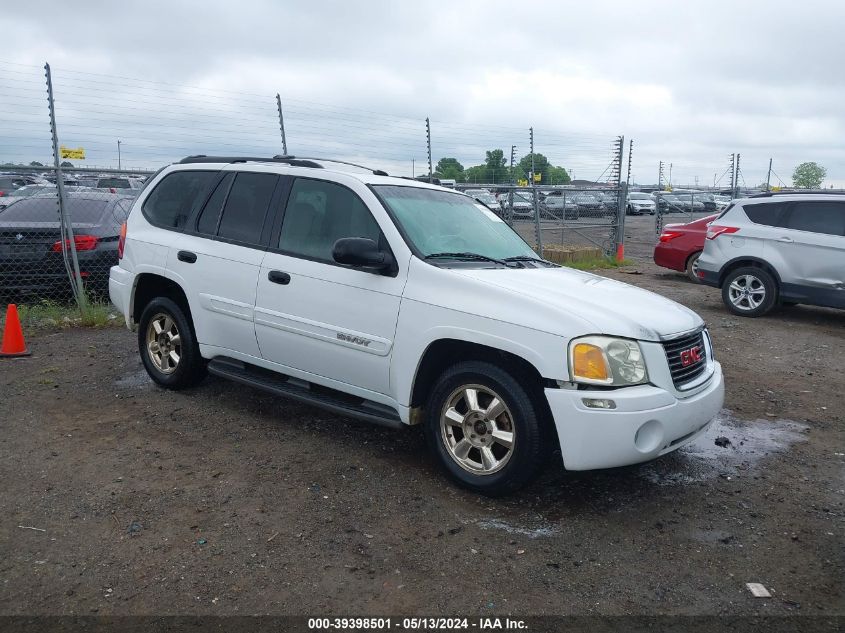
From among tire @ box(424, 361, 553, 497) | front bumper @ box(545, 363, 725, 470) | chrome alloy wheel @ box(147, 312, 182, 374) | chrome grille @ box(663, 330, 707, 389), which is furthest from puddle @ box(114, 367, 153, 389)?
chrome grille @ box(663, 330, 707, 389)

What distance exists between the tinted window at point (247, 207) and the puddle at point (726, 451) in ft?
10.1

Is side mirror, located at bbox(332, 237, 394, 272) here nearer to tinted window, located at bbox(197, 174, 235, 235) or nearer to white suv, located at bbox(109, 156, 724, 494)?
white suv, located at bbox(109, 156, 724, 494)

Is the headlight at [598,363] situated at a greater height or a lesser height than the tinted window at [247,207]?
lesser

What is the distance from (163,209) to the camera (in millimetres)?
6016

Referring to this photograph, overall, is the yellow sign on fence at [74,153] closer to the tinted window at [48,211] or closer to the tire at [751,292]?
the tinted window at [48,211]

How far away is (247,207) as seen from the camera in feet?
17.8

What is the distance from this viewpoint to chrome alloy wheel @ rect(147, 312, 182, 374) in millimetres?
5871

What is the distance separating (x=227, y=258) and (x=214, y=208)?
54 cm

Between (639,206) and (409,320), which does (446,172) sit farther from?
(639,206)

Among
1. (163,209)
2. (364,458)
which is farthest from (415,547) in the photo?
(163,209)

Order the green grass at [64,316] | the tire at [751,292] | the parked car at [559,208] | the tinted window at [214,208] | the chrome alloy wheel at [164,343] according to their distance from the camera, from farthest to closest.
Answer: the parked car at [559,208], the tire at [751,292], the green grass at [64,316], the chrome alloy wheel at [164,343], the tinted window at [214,208]

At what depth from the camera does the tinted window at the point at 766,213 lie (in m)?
9.92

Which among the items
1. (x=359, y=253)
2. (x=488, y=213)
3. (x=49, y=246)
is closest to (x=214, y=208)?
(x=359, y=253)

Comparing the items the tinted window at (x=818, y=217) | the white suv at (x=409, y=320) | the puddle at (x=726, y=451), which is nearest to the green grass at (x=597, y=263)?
the tinted window at (x=818, y=217)
